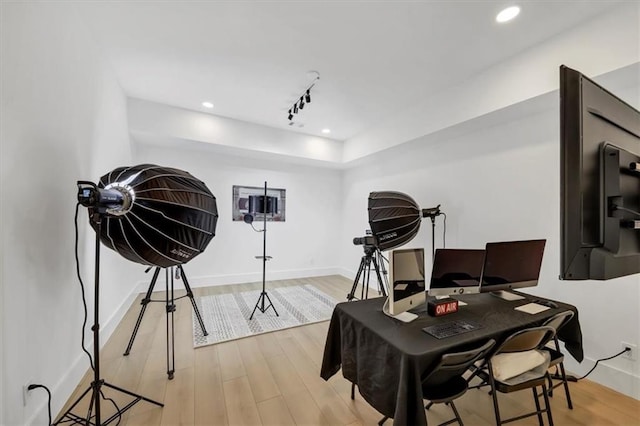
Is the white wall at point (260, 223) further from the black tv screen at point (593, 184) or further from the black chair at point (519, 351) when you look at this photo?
the black tv screen at point (593, 184)

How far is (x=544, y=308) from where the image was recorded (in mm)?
1824

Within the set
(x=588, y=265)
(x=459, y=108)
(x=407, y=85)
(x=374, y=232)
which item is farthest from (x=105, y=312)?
(x=459, y=108)

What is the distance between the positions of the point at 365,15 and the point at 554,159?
2.18 metres

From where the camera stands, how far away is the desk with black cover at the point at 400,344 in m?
1.21

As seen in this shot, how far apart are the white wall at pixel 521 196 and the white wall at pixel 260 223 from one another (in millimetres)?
1989

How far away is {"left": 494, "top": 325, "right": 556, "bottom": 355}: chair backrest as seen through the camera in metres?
1.42

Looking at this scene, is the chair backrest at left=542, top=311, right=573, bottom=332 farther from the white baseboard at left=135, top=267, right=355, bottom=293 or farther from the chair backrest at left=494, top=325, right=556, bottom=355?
the white baseboard at left=135, top=267, right=355, bottom=293

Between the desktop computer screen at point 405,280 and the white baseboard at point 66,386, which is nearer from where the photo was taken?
the white baseboard at point 66,386

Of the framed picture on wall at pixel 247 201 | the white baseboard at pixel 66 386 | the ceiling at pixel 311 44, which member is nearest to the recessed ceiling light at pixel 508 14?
the ceiling at pixel 311 44

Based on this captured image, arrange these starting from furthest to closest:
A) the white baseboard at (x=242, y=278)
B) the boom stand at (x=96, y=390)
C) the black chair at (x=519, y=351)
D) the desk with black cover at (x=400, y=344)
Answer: the white baseboard at (x=242, y=278), the black chair at (x=519, y=351), the boom stand at (x=96, y=390), the desk with black cover at (x=400, y=344)

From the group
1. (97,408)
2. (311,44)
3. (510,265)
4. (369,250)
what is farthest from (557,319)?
(311,44)

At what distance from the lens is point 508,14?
1.94 metres

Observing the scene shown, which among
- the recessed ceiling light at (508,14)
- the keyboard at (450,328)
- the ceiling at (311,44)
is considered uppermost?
the ceiling at (311,44)

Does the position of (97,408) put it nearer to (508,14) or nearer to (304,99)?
(304,99)
